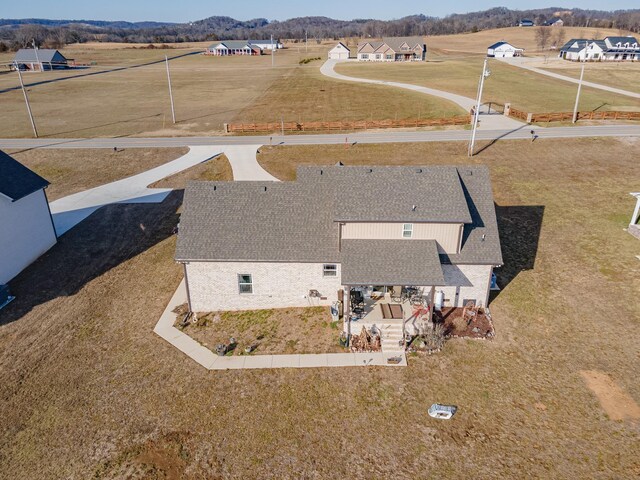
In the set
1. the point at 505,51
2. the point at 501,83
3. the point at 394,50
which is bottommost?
the point at 501,83

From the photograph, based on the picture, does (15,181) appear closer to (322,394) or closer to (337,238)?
(337,238)

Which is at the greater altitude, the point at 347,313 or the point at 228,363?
the point at 347,313

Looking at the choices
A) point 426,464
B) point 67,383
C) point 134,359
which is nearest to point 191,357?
point 134,359

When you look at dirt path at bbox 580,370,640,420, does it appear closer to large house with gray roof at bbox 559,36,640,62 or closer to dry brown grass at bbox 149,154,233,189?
dry brown grass at bbox 149,154,233,189

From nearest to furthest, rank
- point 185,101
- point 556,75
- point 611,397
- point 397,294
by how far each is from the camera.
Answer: point 611,397
point 397,294
point 185,101
point 556,75

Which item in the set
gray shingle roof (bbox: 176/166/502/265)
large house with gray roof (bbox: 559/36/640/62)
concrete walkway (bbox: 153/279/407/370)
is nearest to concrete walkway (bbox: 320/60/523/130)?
gray shingle roof (bbox: 176/166/502/265)

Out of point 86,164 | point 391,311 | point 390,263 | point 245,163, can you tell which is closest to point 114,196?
point 86,164

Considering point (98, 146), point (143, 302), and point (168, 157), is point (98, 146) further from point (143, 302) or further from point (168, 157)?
point (143, 302)
